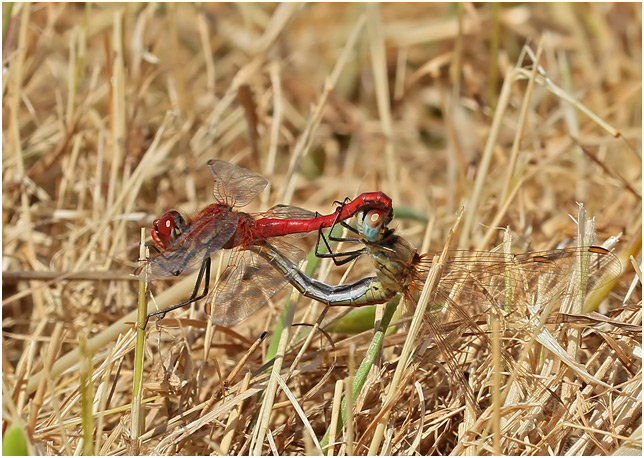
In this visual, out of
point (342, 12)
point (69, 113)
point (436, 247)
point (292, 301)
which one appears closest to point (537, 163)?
point (436, 247)

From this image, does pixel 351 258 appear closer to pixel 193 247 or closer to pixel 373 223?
pixel 373 223

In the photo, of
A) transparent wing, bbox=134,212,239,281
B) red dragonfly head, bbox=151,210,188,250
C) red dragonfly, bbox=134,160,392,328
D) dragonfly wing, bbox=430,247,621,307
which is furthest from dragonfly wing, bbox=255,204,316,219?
dragonfly wing, bbox=430,247,621,307

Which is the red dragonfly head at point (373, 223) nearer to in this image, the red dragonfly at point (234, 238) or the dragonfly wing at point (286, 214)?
the red dragonfly at point (234, 238)

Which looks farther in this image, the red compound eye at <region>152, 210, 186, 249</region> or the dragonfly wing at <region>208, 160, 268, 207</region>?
the dragonfly wing at <region>208, 160, 268, 207</region>

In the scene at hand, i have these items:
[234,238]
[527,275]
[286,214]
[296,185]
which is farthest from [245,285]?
[296,185]

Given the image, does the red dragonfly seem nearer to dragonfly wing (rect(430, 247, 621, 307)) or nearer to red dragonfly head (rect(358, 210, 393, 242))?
red dragonfly head (rect(358, 210, 393, 242))

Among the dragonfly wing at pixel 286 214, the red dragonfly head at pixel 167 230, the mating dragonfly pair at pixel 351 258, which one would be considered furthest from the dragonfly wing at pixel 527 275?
the red dragonfly head at pixel 167 230
